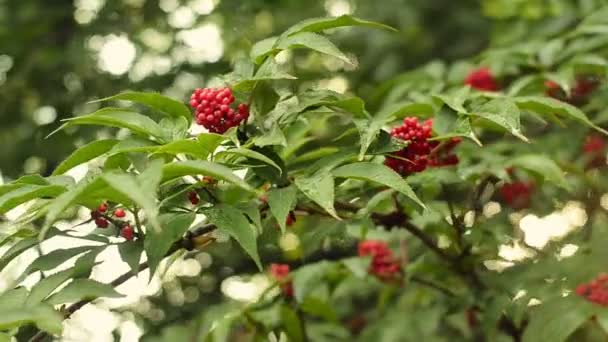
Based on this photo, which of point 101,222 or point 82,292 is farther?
point 101,222

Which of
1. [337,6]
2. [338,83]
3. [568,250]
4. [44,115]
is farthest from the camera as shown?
[337,6]

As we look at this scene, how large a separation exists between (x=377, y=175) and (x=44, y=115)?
82.2 inches

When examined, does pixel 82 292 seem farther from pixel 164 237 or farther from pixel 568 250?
pixel 568 250

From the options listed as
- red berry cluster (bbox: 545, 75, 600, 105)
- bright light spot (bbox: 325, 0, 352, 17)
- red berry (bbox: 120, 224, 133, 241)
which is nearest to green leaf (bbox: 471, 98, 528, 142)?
red berry (bbox: 120, 224, 133, 241)

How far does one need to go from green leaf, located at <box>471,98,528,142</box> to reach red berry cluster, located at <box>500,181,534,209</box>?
4.35 ft

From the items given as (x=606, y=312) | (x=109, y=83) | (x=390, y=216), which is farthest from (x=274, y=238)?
(x=109, y=83)

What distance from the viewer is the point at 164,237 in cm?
113

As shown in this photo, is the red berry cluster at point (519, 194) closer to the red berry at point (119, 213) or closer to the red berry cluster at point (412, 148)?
the red berry cluster at point (412, 148)

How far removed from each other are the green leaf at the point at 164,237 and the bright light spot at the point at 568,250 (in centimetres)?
94

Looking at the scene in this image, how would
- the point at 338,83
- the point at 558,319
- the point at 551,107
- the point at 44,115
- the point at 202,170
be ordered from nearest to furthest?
the point at 202,170
the point at 551,107
the point at 558,319
the point at 44,115
the point at 338,83

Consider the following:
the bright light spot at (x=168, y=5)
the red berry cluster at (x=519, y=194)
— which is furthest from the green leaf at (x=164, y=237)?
the bright light spot at (x=168, y=5)

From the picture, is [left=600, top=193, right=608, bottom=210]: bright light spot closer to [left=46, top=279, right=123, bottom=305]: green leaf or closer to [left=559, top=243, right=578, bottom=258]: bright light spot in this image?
[left=559, top=243, right=578, bottom=258]: bright light spot

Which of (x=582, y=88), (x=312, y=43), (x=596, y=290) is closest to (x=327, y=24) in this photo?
(x=312, y=43)

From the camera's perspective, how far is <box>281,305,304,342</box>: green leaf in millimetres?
1698
